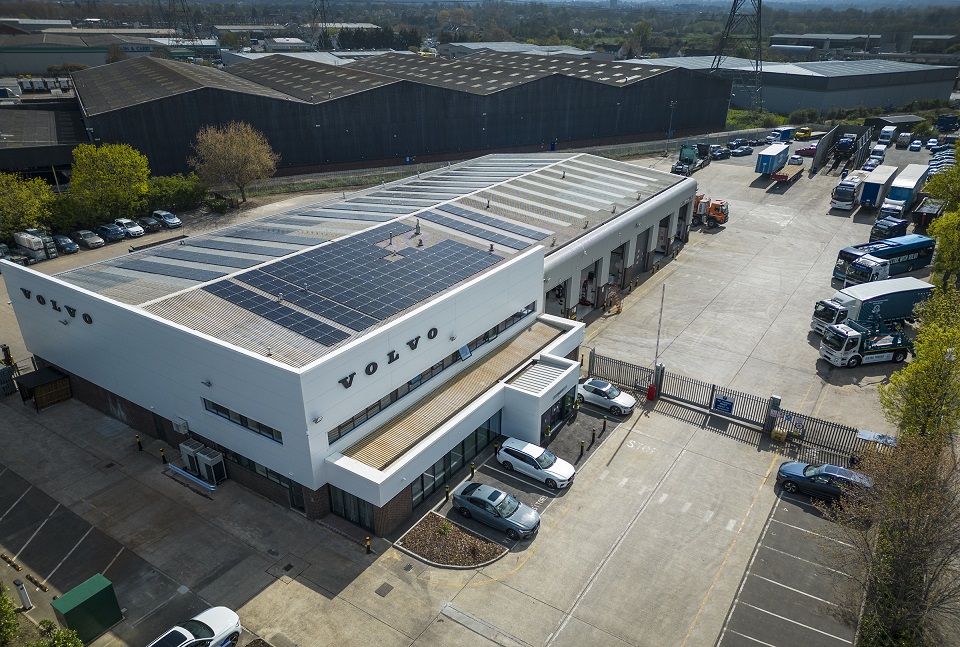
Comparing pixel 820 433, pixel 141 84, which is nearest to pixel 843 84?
pixel 820 433

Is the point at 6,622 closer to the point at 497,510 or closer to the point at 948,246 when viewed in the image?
the point at 497,510

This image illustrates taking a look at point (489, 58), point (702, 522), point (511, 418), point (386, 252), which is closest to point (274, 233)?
point (386, 252)

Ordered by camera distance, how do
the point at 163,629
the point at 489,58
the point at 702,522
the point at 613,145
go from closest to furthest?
the point at 163,629 < the point at 702,522 < the point at 613,145 < the point at 489,58

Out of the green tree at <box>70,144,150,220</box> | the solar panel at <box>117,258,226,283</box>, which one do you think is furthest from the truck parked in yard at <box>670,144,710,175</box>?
the solar panel at <box>117,258,226,283</box>

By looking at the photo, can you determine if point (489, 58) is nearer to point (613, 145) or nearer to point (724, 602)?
point (613, 145)

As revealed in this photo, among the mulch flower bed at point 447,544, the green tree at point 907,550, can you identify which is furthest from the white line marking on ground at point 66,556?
the green tree at point 907,550

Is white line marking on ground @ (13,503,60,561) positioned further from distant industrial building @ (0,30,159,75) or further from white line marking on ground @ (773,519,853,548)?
distant industrial building @ (0,30,159,75)
